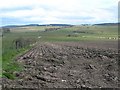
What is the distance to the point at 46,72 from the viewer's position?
30844 millimetres

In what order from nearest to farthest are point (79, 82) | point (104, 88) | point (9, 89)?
1. point (9, 89)
2. point (104, 88)
3. point (79, 82)

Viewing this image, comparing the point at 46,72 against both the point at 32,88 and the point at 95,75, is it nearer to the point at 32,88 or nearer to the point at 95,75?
the point at 95,75

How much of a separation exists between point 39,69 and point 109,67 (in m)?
6.52

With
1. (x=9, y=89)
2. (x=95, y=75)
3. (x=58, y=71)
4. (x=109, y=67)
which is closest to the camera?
(x=9, y=89)

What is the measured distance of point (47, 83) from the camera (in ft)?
82.5

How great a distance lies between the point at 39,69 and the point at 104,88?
1049 centimetres

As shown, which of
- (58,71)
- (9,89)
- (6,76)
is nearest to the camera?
(9,89)

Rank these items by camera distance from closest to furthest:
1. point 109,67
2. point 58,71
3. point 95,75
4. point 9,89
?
point 9,89 < point 95,75 < point 58,71 < point 109,67

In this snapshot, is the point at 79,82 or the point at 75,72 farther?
the point at 75,72

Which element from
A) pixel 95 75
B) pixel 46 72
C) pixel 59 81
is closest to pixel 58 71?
pixel 46 72

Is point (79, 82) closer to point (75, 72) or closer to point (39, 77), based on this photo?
point (39, 77)

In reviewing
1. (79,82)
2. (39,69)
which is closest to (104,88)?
(79,82)

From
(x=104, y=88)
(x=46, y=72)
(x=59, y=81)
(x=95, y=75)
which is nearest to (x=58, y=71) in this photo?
(x=46, y=72)

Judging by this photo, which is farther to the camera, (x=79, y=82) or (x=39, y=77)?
(x=39, y=77)
